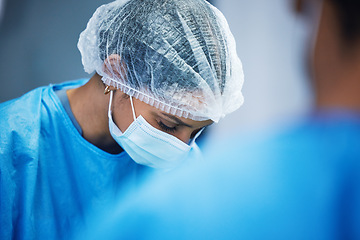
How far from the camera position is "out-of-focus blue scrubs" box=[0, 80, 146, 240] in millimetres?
1025

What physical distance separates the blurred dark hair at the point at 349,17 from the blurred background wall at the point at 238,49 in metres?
1.05

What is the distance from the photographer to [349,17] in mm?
490

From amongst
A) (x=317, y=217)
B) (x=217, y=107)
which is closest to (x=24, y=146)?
(x=217, y=107)

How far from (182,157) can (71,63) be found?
937 mm

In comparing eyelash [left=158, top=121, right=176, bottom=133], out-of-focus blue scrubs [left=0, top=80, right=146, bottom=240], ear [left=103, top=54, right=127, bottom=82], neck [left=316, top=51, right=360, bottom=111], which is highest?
neck [left=316, top=51, right=360, bottom=111]

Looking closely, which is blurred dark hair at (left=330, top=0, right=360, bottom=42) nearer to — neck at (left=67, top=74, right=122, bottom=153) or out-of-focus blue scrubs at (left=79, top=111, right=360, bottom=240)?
out-of-focus blue scrubs at (left=79, top=111, right=360, bottom=240)

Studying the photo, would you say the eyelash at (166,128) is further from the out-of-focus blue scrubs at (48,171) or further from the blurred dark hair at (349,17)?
the blurred dark hair at (349,17)

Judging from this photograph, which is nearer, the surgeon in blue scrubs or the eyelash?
the surgeon in blue scrubs

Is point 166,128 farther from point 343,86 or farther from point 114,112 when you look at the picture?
point 343,86

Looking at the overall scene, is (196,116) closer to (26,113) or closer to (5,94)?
(26,113)

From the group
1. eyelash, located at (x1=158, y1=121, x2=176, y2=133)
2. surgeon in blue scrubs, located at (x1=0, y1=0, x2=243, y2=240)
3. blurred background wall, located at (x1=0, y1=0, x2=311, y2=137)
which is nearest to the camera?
surgeon in blue scrubs, located at (x1=0, y1=0, x2=243, y2=240)

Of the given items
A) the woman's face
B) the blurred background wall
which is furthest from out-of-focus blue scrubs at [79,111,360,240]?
the blurred background wall

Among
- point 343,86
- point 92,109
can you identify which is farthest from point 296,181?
point 92,109

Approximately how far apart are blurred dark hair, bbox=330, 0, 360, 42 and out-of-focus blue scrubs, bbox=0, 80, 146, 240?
0.88 m
